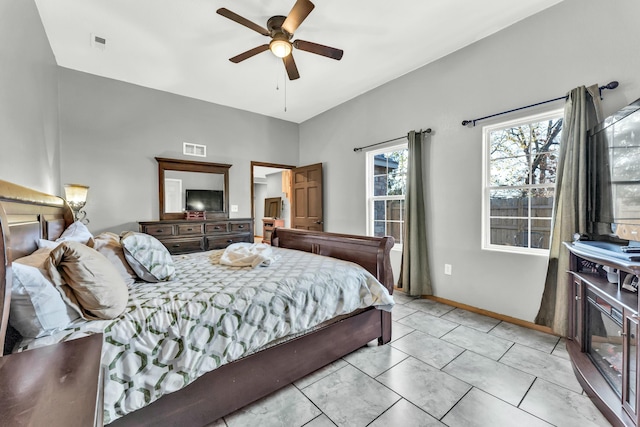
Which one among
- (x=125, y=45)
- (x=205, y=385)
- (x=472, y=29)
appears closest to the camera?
(x=205, y=385)

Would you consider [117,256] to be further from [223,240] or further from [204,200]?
[204,200]

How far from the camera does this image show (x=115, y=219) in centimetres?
366

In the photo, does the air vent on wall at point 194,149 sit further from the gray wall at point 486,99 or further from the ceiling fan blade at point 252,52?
the gray wall at point 486,99

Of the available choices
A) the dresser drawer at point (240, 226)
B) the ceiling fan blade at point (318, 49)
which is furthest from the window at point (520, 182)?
the dresser drawer at point (240, 226)

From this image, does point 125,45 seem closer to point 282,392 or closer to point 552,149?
point 282,392

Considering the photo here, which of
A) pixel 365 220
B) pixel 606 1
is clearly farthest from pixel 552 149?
pixel 365 220

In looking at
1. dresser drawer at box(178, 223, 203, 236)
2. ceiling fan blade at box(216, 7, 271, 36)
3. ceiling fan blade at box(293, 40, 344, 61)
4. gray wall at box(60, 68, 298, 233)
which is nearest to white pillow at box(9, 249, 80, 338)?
ceiling fan blade at box(216, 7, 271, 36)

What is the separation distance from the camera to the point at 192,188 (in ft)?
14.0

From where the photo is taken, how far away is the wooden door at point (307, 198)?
490 centimetres

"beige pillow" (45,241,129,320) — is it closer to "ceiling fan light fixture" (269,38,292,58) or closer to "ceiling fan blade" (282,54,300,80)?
"ceiling fan light fixture" (269,38,292,58)

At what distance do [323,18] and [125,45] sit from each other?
223 cm

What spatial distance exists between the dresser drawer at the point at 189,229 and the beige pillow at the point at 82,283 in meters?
2.85

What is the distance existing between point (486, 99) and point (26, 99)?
412cm

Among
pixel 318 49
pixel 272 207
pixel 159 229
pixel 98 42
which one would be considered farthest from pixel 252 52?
pixel 272 207
